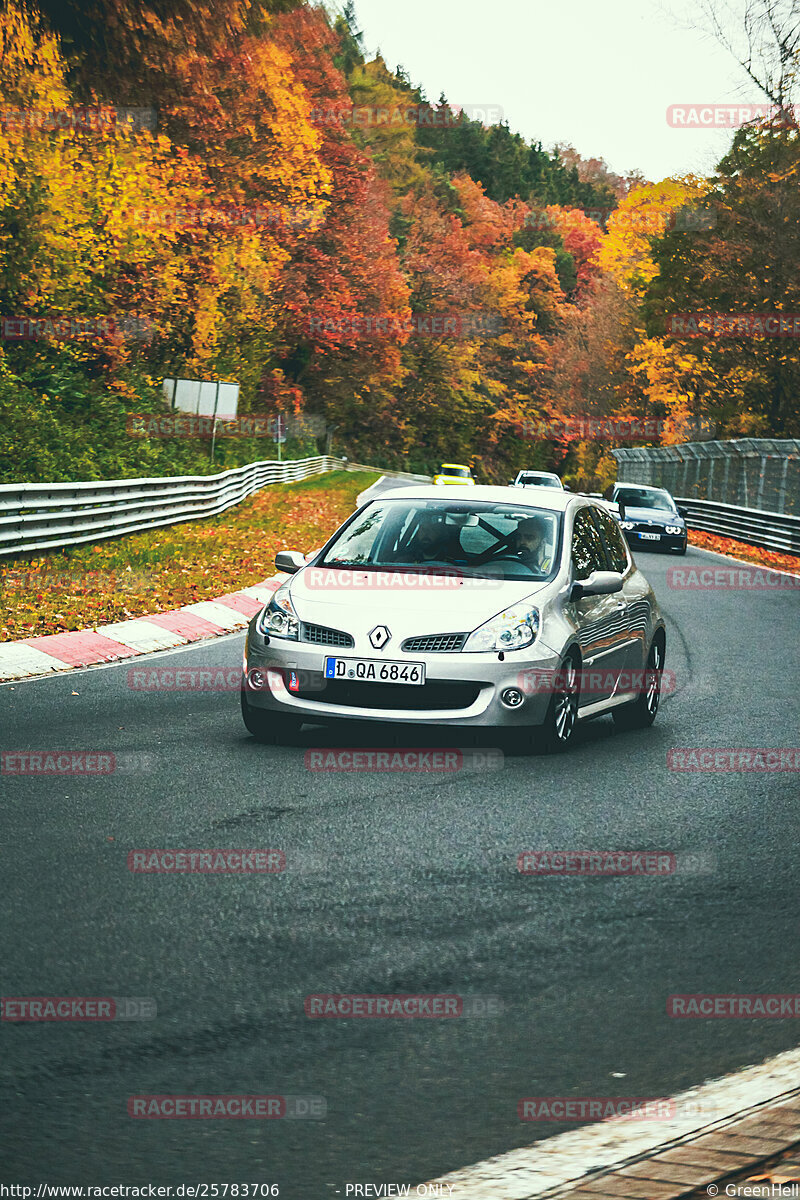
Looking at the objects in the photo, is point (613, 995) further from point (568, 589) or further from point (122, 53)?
point (122, 53)

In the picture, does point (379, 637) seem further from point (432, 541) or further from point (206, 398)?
point (206, 398)

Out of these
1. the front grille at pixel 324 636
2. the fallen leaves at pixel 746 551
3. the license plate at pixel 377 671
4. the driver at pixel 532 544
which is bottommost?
the fallen leaves at pixel 746 551

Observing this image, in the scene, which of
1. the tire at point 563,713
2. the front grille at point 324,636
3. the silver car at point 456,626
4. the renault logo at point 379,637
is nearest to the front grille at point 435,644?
the silver car at point 456,626

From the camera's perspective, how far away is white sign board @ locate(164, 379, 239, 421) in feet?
120

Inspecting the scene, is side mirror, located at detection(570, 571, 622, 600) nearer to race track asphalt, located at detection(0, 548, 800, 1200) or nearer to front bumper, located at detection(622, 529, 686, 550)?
race track asphalt, located at detection(0, 548, 800, 1200)

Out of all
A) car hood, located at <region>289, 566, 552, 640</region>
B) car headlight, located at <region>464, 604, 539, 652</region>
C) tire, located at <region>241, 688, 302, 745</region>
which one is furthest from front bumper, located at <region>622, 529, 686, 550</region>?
tire, located at <region>241, 688, 302, 745</region>

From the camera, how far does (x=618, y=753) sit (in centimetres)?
928

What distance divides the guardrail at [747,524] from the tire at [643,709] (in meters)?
22.4

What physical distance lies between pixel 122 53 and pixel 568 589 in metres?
13.1

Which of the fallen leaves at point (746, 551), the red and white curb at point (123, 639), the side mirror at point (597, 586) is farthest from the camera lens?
the fallen leaves at point (746, 551)

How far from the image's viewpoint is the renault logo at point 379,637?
857cm

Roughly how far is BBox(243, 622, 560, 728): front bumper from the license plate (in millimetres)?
34

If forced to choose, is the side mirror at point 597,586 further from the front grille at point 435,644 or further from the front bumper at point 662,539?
the front bumper at point 662,539

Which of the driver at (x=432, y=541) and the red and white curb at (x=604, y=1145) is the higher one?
the driver at (x=432, y=541)
